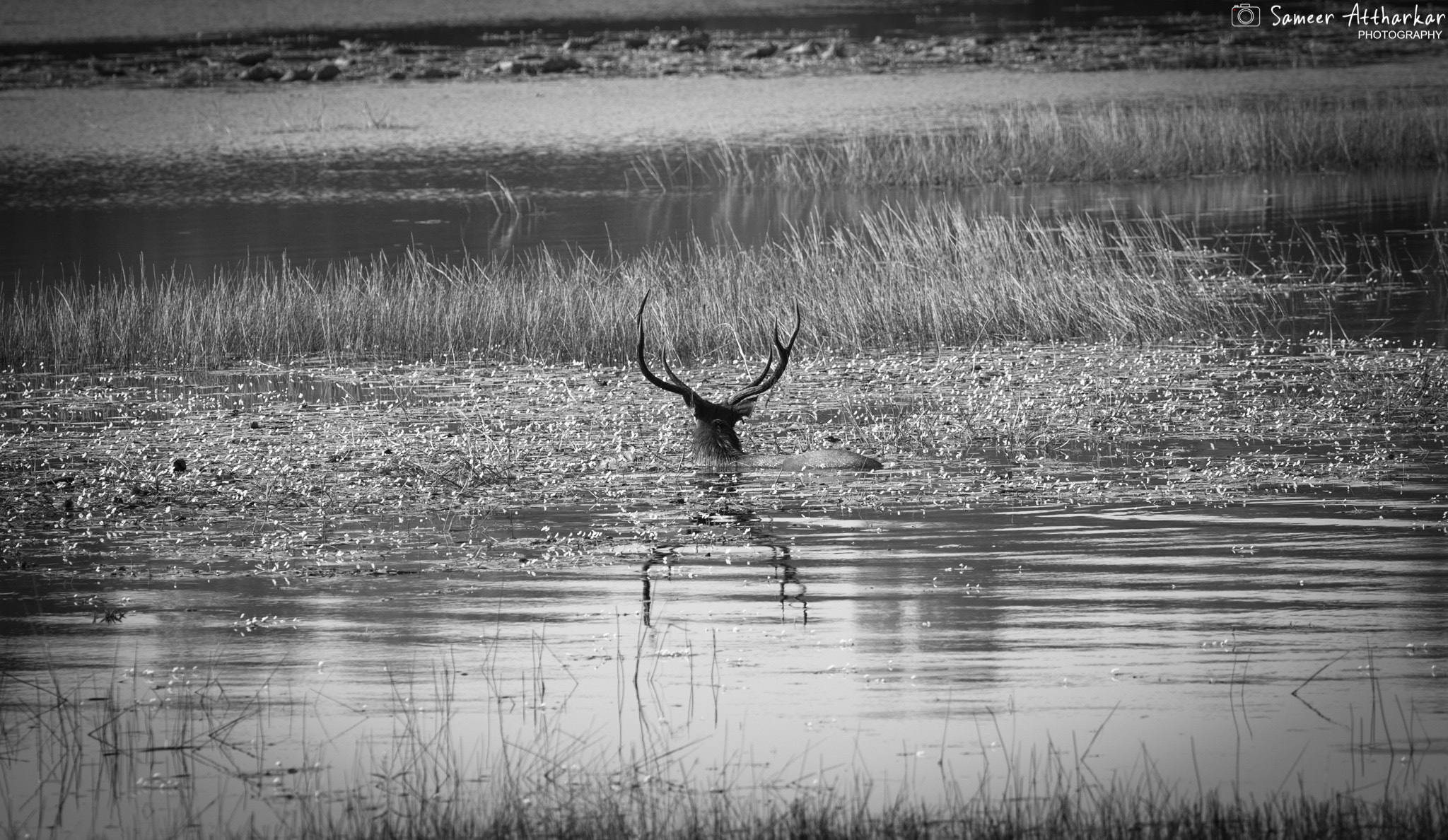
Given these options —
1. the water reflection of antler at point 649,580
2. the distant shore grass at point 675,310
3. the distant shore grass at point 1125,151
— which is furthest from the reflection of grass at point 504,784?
the distant shore grass at point 1125,151

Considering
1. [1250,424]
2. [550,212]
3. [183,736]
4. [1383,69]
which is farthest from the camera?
[1383,69]

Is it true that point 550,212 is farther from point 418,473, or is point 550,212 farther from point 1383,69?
point 1383,69

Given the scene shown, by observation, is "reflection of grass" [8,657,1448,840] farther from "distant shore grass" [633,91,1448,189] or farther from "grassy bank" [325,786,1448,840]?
"distant shore grass" [633,91,1448,189]

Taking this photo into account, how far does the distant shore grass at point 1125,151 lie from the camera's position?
33938mm

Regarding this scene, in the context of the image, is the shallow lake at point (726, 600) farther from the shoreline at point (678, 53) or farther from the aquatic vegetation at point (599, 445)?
the shoreline at point (678, 53)

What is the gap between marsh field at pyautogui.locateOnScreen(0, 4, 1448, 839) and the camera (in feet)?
24.1

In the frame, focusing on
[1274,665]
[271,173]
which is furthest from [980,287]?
[271,173]

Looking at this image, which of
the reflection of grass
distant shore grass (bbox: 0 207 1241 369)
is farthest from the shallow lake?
distant shore grass (bbox: 0 207 1241 369)

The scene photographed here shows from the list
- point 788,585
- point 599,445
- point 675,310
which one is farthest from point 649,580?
point 675,310

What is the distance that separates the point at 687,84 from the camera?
5497cm

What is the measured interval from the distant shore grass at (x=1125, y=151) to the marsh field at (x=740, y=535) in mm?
2763

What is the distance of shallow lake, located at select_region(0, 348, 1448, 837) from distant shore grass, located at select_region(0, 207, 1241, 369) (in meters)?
2.78

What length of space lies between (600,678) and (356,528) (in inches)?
158

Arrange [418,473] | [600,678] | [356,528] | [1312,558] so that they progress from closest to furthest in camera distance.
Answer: [600,678] → [1312,558] → [356,528] → [418,473]
